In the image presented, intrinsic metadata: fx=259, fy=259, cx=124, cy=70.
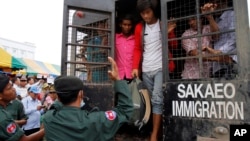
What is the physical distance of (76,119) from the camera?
73.5 inches

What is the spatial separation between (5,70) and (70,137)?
28.0 ft

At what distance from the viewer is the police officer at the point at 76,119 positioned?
183 centimetres

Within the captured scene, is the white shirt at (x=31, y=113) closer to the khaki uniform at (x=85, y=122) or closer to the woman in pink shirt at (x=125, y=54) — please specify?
the woman in pink shirt at (x=125, y=54)

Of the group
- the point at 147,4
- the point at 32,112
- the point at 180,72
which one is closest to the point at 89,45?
the point at 147,4

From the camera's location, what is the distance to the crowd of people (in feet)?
6.22

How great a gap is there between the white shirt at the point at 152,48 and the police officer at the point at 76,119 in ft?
5.08

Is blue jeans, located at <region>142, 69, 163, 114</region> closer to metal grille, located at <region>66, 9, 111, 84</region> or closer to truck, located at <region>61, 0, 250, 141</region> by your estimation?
truck, located at <region>61, 0, 250, 141</region>

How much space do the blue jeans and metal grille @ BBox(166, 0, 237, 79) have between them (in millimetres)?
273

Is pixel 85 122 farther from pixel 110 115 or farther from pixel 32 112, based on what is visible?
pixel 32 112

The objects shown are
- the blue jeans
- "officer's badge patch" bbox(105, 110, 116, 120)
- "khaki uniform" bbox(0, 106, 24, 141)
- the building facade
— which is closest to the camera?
"officer's badge patch" bbox(105, 110, 116, 120)

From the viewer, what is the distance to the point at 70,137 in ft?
5.97

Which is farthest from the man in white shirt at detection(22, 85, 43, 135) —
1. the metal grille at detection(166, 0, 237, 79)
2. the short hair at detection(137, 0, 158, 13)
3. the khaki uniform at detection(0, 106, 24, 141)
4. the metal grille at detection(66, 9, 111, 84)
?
the metal grille at detection(166, 0, 237, 79)

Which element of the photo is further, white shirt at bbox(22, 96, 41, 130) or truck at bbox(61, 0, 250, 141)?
white shirt at bbox(22, 96, 41, 130)

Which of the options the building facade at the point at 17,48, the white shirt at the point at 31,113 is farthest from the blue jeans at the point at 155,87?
the building facade at the point at 17,48
